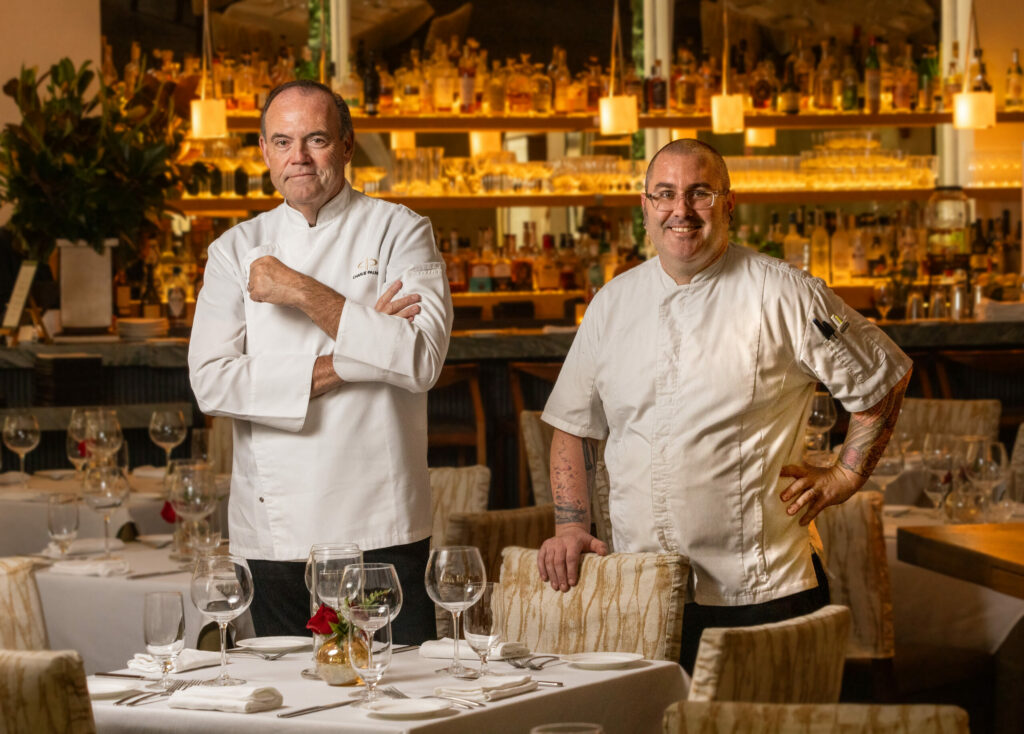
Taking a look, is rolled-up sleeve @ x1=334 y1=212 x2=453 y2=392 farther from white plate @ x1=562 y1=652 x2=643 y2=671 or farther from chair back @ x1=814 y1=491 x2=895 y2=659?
chair back @ x1=814 y1=491 x2=895 y2=659

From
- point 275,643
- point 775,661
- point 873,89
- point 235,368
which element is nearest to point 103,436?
point 235,368

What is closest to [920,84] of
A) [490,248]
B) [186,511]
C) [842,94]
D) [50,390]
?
[842,94]

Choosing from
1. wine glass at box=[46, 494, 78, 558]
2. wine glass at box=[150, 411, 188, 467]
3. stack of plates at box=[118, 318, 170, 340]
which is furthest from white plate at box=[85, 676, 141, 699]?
stack of plates at box=[118, 318, 170, 340]

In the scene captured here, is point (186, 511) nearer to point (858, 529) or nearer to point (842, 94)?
point (858, 529)

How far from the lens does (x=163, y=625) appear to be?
84.1 inches

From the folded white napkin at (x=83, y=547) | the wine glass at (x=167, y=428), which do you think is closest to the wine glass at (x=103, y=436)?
the wine glass at (x=167, y=428)

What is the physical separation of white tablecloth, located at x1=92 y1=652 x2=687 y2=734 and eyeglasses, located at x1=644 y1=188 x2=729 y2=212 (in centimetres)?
79

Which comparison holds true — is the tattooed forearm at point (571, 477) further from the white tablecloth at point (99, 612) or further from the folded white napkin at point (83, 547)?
the folded white napkin at point (83, 547)

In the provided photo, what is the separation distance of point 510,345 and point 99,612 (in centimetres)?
314

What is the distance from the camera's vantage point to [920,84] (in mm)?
8484

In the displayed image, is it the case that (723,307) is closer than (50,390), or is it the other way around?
(723,307)

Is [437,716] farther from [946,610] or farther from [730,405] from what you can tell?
[946,610]

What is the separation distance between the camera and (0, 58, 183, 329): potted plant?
18.6 feet

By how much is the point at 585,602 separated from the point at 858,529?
3.96 ft
